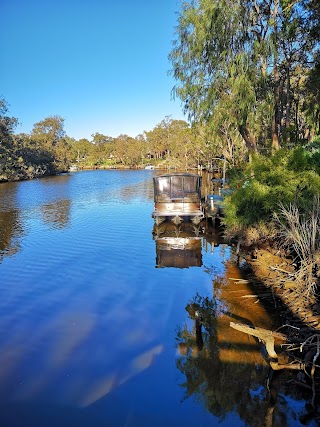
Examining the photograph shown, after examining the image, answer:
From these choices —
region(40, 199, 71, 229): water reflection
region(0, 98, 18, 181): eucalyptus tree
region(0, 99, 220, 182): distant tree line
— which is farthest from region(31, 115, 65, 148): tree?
region(40, 199, 71, 229): water reflection

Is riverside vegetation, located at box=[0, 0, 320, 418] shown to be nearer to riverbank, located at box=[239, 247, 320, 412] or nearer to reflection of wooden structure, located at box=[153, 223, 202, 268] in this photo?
riverbank, located at box=[239, 247, 320, 412]

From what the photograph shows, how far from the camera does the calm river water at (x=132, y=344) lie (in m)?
5.19

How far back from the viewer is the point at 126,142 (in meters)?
108

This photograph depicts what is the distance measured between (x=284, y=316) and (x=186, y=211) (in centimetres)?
1108

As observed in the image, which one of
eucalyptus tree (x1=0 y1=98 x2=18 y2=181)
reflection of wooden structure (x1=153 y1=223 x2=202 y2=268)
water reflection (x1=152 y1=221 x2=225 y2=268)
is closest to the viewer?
reflection of wooden structure (x1=153 y1=223 x2=202 y2=268)

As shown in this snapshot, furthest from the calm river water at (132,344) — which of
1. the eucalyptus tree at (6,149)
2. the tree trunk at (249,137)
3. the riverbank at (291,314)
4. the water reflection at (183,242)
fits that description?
the eucalyptus tree at (6,149)

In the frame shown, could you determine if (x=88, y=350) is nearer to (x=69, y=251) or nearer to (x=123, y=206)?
(x=69, y=251)

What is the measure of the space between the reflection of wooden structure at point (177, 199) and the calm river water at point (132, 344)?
12.9ft

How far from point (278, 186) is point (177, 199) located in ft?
25.8

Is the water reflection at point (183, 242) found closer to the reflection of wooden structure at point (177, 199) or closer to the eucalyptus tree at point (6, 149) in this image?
the reflection of wooden structure at point (177, 199)

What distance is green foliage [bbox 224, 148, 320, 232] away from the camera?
10.9m

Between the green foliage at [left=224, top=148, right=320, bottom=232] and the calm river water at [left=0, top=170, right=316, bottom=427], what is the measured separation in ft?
6.66

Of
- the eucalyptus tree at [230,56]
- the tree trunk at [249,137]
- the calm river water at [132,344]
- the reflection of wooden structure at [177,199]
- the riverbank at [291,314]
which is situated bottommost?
the calm river water at [132,344]

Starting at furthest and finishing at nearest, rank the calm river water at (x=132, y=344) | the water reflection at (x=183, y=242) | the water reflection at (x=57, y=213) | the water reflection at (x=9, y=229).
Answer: the water reflection at (x=57, y=213), the water reflection at (x=9, y=229), the water reflection at (x=183, y=242), the calm river water at (x=132, y=344)
